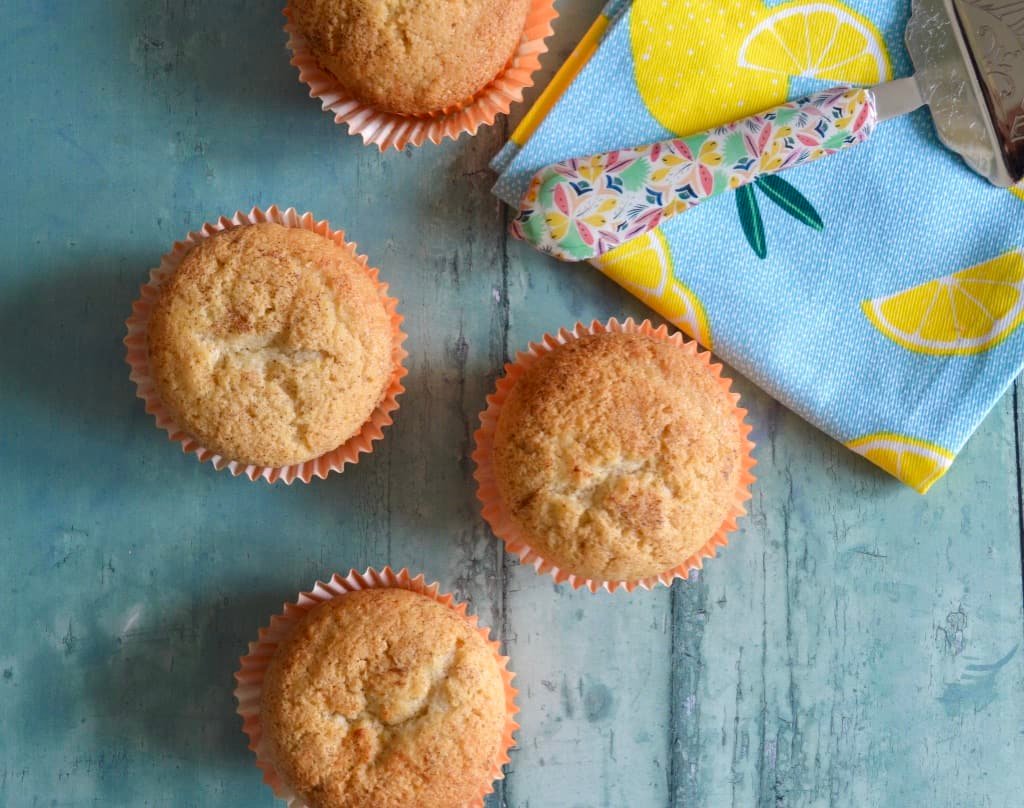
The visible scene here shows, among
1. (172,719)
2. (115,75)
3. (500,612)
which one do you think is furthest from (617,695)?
(115,75)

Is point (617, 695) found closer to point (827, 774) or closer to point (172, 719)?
point (827, 774)

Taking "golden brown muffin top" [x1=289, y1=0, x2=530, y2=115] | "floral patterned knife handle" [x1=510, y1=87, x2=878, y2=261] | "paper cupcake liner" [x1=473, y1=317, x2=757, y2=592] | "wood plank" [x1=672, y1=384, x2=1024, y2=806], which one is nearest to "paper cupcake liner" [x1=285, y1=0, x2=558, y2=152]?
"golden brown muffin top" [x1=289, y1=0, x2=530, y2=115]

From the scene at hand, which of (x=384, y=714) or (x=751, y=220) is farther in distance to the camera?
(x=751, y=220)

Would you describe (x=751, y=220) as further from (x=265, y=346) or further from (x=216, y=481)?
(x=216, y=481)

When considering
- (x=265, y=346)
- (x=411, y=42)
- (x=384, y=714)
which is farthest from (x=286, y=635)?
(x=411, y=42)

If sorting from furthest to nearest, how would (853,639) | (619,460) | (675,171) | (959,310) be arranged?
(853,639) < (959,310) < (675,171) < (619,460)
